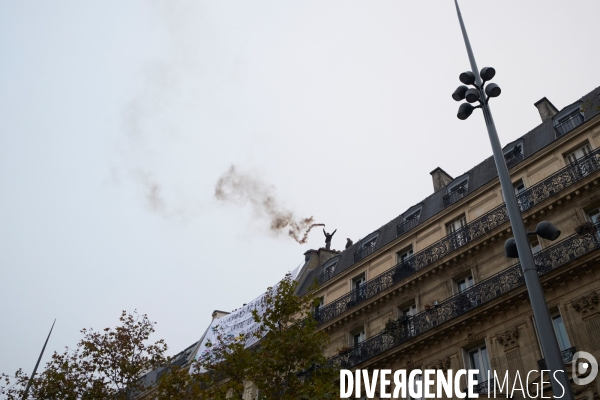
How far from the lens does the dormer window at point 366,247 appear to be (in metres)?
27.5

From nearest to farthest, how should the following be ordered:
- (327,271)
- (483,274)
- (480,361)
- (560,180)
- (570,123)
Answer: (480,361) < (560,180) < (483,274) < (570,123) < (327,271)

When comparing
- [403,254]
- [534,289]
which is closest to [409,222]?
[403,254]

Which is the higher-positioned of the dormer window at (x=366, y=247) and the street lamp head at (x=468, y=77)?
the dormer window at (x=366, y=247)

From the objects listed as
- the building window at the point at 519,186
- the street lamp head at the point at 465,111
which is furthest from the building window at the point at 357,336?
the street lamp head at the point at 465,111

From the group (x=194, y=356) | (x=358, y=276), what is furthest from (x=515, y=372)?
Result: (x=194, y=356)

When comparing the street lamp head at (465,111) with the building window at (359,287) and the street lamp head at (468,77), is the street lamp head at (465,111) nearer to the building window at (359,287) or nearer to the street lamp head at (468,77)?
the street lamp head at (468,77)

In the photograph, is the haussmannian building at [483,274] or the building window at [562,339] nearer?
the building window at [562,339]

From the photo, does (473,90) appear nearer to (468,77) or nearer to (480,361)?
(468,77)

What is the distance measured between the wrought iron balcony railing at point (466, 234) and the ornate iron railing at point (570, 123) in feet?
7.72

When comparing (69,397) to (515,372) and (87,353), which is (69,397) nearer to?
(87,353)

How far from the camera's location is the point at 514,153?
2322 centimetres

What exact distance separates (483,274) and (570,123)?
21.9ft

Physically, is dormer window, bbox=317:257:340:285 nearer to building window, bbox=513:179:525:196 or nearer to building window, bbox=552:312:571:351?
building window, bbox=513:179:525:196

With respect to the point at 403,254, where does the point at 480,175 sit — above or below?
above
